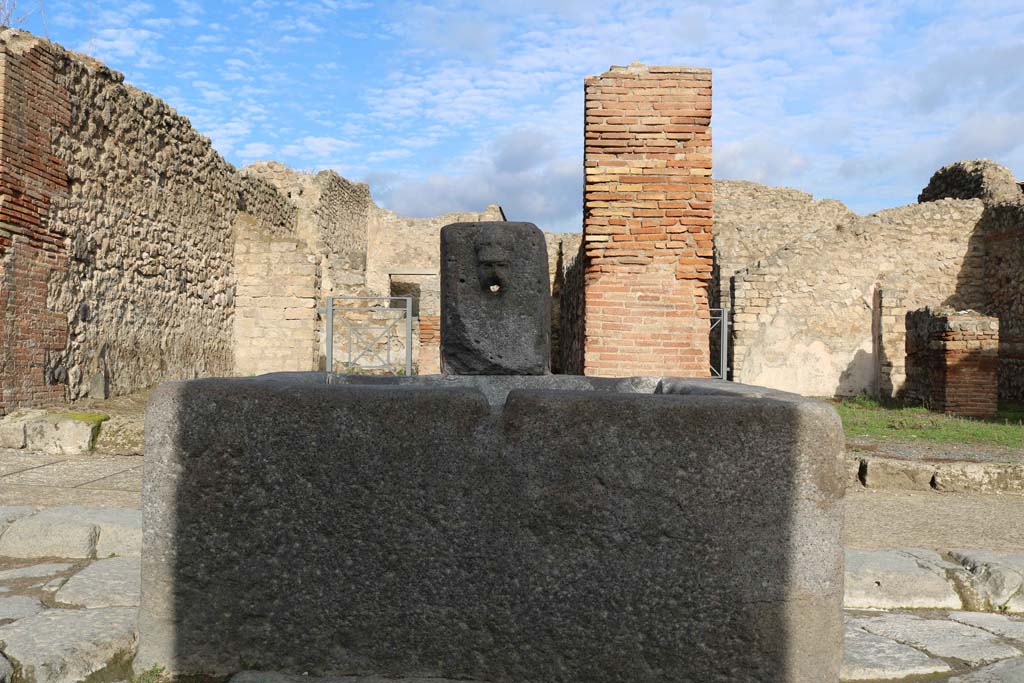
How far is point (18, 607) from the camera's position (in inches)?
103

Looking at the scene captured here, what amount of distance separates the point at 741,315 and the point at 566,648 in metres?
13.0

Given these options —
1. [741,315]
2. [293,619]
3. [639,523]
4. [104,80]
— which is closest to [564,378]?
[639,523]

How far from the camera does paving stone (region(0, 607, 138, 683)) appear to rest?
206 cm

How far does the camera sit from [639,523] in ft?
6.29

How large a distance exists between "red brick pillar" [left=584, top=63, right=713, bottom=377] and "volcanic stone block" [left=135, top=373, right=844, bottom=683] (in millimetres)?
3666

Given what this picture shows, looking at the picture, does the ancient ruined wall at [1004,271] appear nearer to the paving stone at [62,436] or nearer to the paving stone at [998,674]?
the paving stone at [998,674]

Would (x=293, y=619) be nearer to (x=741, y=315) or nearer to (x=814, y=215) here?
(x=741, y=315)

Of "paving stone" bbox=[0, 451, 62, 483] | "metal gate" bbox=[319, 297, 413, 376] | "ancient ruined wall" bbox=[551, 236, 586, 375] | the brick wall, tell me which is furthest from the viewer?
"metal gate" bbox=[319, 297, 413, 376]

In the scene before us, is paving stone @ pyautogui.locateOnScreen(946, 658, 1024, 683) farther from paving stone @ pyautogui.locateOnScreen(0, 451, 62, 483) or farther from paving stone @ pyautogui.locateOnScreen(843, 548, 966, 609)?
paving stone @ pyautogui.locateOnScreen(0, 451, 62, 483)

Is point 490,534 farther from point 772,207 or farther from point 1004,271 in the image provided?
point 772,207

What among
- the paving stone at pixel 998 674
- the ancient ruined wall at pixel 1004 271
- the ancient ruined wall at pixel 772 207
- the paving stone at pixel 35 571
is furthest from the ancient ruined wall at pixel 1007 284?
the paving stone at pixel 35 571

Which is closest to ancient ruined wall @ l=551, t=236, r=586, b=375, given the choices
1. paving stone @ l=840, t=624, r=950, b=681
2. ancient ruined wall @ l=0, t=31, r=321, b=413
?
ancient ruined wall @ l=0, t=31, r=321, b=413

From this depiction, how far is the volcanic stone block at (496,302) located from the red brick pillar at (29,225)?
6696 millimetres

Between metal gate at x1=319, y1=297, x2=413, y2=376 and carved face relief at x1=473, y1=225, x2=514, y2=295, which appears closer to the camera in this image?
carved face relief at x1=473, y1=225, x2=514, y2=295
